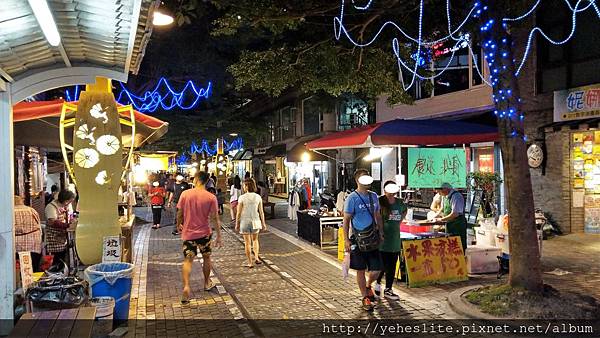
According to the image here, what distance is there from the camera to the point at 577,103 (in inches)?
510

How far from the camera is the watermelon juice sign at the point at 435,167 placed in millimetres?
9828

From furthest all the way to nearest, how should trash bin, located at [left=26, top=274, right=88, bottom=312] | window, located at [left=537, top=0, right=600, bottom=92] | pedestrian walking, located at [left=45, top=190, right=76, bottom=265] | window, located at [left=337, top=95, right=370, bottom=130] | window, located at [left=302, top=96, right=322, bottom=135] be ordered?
1. window, located at [left=302, top=96, right=322, bottom=135]
2. window, located at [left=337, top=95, right=370, bottom=130]
3. window, located at [left=537, top=0, right=600, bottom=92]
4. pedestrian walking, located at [left=45, top=190, right=76, bottom=265]
5. trash bin, located at [left=26, top=274, right=88, bottom=312]

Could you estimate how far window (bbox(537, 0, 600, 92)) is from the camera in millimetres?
12773

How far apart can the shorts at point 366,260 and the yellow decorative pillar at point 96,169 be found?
11.9ft

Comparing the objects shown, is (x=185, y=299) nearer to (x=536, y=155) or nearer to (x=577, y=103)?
(x=536, y=155)

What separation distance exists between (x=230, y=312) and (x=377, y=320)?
2.18m

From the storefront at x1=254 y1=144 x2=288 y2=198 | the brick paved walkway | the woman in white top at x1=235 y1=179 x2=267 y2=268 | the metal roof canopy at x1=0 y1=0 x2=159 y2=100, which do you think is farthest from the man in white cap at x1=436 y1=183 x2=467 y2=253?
the storefront at x1=254 y1=144 x2=288 y2=198

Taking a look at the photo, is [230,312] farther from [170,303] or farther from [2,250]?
[2,250]

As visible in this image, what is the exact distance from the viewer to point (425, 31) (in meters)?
12.4

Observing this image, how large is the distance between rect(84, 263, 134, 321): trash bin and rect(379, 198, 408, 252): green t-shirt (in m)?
3.88

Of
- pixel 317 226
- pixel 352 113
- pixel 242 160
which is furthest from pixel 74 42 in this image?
pixel 242 160

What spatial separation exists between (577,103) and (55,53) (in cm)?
1268

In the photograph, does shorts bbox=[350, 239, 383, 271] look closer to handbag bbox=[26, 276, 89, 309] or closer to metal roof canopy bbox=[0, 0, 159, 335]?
handbag bbox=[26, 276, 89, 309]

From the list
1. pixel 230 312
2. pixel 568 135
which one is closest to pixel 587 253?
pixel 568 135
